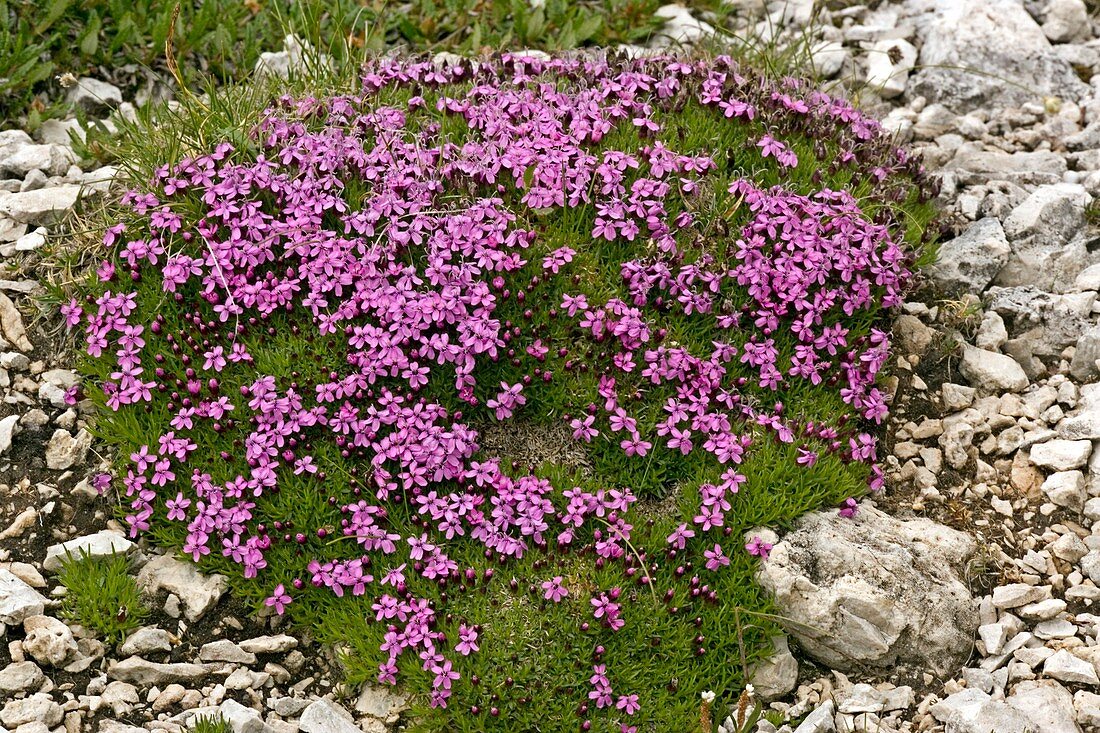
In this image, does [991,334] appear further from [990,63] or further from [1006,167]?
[990,63]

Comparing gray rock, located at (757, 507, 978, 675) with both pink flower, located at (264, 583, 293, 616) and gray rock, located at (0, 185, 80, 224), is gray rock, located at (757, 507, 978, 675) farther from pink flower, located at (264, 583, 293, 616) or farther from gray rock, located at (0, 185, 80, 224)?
gray rock, located at (0, 185, 80, 224)

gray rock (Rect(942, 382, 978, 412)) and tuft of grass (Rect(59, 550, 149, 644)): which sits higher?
gray rock (Rect(942, 382, 978, 412))

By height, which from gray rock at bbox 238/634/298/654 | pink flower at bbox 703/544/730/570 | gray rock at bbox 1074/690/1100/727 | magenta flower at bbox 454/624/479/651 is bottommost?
gray rock at bbox 238/634/298/654

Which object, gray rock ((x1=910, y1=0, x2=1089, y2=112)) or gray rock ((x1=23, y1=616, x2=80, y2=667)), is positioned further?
gray rock ((x1=910, y1=0, x2=1089, y2=112))

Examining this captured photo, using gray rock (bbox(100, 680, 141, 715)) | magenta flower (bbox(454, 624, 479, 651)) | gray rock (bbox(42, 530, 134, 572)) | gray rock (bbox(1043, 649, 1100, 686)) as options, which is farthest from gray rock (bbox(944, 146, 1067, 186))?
gray rock (bbox(100, 680, 141, 715))

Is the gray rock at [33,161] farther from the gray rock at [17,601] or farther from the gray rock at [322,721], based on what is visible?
the gray rock at [322,721]

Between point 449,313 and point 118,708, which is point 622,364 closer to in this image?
point 449,313

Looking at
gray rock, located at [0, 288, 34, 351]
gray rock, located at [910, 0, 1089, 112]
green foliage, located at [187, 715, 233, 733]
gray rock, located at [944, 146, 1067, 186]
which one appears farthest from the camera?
gray rock, located at [910, 0, 1089, 112]

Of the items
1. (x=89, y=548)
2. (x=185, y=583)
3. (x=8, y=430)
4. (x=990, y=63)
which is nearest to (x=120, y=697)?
(x=185, y=583)

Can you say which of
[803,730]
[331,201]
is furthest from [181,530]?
[803,730]
